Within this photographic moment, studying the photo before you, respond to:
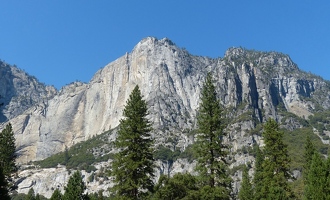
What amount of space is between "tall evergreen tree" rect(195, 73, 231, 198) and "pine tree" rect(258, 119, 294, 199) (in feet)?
24.8

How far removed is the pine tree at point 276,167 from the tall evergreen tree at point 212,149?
756 cm

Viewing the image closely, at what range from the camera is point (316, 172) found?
43406 mm

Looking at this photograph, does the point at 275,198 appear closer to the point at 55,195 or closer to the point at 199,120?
the point at 199,120

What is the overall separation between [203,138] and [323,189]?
1486 centimetres

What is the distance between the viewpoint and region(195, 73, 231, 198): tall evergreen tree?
136ft

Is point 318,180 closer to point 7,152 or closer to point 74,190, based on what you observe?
point 74,190

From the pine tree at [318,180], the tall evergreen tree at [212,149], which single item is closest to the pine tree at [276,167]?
the pine tree at [318,180]

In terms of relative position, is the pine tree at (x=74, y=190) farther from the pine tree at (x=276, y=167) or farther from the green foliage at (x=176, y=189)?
the pine tree at (x=276, y=167)

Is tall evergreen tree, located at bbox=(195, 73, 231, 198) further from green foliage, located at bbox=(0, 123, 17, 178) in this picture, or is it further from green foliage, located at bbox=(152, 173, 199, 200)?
green foliage, located at bbox=(0, 123, 17, 178)

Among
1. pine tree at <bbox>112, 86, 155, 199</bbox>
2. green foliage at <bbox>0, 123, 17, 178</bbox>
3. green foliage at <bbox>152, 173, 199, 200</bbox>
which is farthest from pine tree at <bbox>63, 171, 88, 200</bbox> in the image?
pine tree at <bbox>112, 86, 155, 199</bbox>

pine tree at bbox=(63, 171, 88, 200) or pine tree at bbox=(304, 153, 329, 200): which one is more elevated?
pine tree at bbox=(63, 171, 88, 200)

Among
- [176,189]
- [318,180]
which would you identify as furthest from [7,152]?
[318,180]

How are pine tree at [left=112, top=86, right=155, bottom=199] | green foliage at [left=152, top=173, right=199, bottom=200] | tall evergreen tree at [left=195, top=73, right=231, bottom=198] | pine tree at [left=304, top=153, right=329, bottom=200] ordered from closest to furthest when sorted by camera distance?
pine tree at [left=112, top=86, right=155, bottom=199] → pine tree at [left=304, top=153, right=329, bottom=200] → tall evergreen tree at [left=195, top=73, right=231, bottom=198] → green foliage at [left=152, top=173, right=199, bottom=200]

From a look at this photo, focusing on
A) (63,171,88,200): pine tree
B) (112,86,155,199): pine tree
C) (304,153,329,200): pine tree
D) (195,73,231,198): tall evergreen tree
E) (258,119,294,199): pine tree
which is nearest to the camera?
(112,86,155,199): pine tree
